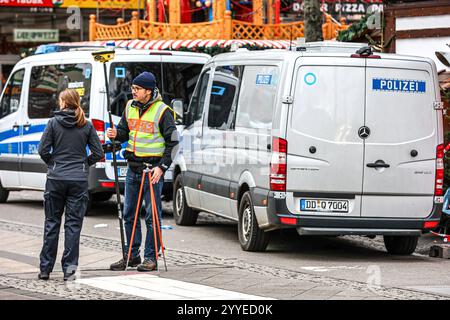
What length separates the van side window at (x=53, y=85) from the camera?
17422 millimetres

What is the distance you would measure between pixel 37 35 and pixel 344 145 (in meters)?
23.3

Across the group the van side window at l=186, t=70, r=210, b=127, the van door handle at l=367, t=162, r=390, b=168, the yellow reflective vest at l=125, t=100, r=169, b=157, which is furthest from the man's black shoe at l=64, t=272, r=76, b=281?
the van side window at l=186, t=70, r=210, b=127

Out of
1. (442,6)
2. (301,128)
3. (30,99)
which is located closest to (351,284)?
(301,128)

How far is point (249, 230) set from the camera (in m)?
13.5

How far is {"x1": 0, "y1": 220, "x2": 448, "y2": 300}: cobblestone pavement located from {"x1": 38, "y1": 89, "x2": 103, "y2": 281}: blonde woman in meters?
0.29

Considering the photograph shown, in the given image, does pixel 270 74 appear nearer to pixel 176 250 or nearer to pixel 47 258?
pixel 176 250

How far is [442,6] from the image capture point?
684 inches

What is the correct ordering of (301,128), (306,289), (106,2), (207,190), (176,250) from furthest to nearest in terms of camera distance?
1. (106,2)
2. (207,190)
3. (176,250)
4. (301,128)
5. (306,289)

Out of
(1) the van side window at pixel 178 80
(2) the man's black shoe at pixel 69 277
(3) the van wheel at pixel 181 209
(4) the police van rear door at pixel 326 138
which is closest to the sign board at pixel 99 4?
(1) the van side window at pixel 178 80

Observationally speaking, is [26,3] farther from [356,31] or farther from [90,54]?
[90,54]

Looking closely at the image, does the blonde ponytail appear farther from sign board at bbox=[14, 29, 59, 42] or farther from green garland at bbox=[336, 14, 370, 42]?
sign board at bbox=[14, 29, 59, 42]

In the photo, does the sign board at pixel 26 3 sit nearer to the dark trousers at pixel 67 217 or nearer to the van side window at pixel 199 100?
the van side window at pixel 199 100

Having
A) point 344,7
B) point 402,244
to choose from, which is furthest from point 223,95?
point 344,7
